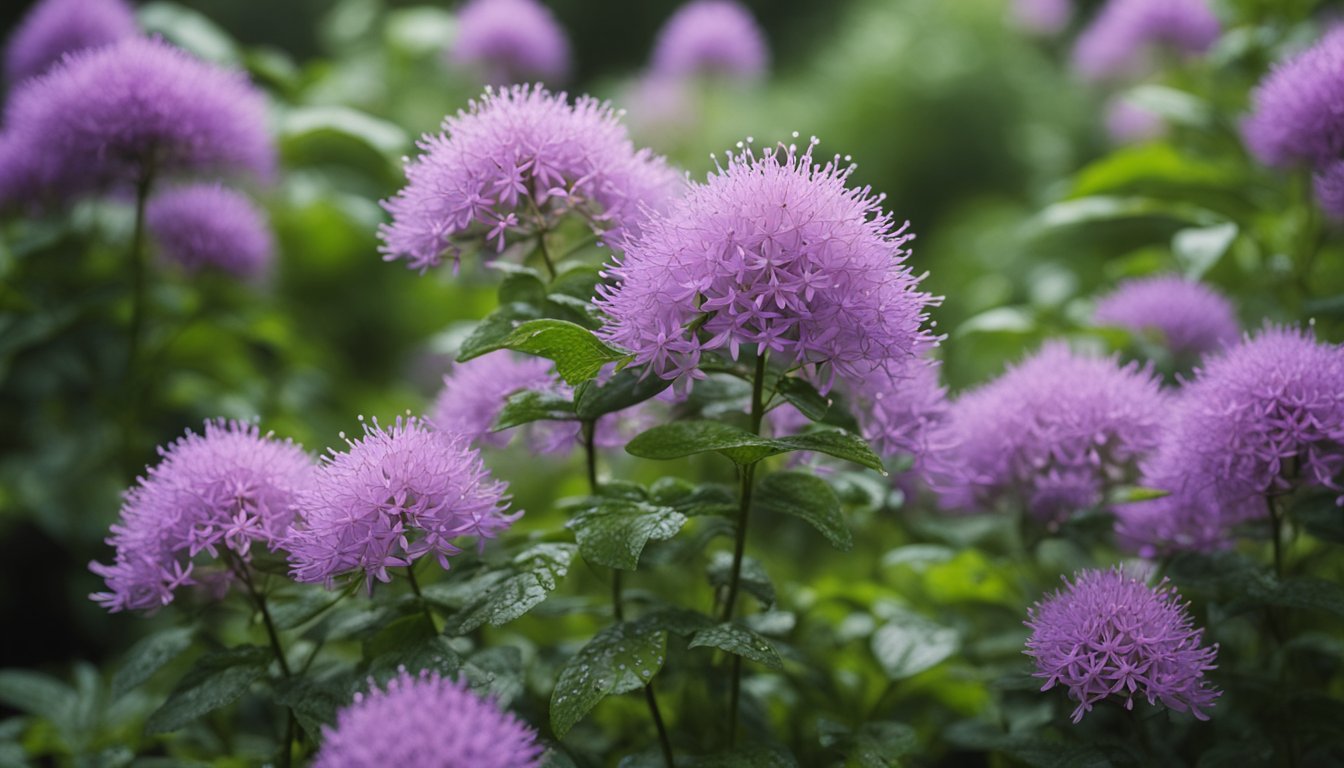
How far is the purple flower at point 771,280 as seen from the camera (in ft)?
2.39

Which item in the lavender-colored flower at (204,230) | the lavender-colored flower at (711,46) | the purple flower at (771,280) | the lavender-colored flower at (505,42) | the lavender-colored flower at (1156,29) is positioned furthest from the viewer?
the lavender-colored flower at (711,46)

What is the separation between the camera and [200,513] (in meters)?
0.83

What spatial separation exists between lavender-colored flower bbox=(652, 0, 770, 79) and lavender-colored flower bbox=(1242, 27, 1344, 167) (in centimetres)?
123

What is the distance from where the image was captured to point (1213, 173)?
1427 millimetres

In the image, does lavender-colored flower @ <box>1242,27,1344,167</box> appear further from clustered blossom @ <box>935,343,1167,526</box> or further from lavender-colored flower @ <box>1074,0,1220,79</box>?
lavender-colored flower @ <box>1074,0,1220,79</box>

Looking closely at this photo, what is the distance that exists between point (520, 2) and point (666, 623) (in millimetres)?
1455

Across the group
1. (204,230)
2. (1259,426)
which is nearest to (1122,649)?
(1259,426)

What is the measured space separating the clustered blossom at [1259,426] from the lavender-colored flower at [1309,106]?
0.75ft

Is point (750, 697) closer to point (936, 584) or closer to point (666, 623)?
point (666, 623)

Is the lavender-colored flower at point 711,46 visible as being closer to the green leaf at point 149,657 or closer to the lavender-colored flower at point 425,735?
the green leaf at point 149,657

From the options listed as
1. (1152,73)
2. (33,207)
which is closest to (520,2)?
(33,207)

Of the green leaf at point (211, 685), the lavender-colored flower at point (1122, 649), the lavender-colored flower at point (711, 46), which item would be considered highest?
the lavender-colored flower at point (711, 46)

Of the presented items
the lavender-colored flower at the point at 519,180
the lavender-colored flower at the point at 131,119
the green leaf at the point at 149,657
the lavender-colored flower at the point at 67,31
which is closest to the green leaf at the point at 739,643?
the lavender-colored flower at the point at 519,180

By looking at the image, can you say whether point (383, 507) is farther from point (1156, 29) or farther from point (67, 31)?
point (1156, 29)
